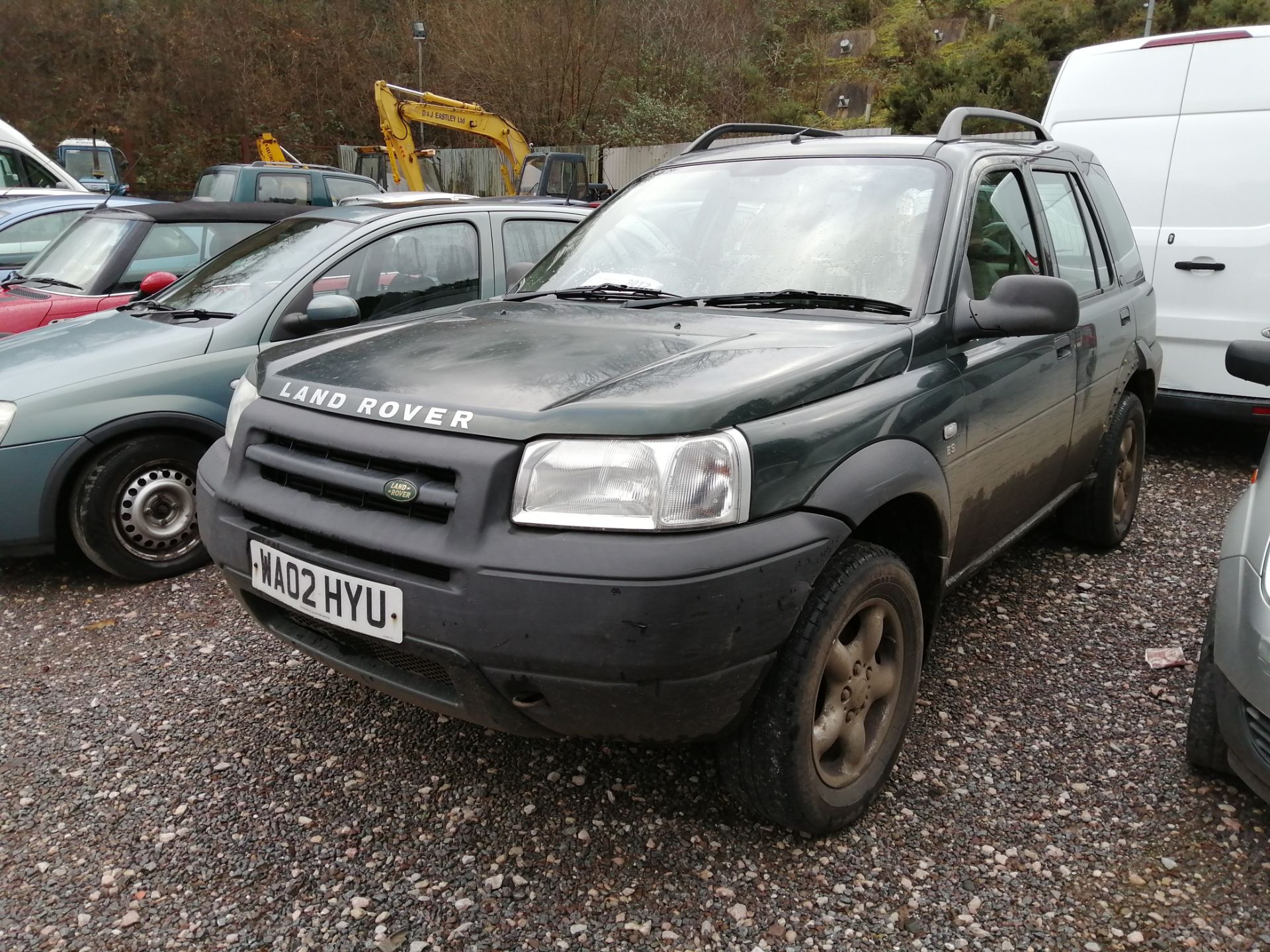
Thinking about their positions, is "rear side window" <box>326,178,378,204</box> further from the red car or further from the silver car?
the silver car

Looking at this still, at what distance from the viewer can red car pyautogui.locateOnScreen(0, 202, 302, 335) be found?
5656 mm

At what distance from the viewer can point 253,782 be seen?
2791 millimetres

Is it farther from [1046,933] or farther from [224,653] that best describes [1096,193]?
[224,653]

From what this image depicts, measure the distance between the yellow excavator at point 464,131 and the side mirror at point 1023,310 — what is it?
13.8 meters

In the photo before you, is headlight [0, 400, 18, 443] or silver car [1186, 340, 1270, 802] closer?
silver car [1186, 340, 1270, 802]

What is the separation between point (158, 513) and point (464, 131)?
14.4 meters

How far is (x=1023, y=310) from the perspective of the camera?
2.77 metres

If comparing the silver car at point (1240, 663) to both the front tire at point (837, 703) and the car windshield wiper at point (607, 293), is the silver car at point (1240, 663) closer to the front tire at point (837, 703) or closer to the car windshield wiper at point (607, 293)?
the front tire at point (837, 703)

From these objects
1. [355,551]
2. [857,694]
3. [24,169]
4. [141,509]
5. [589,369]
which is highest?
[24,169]

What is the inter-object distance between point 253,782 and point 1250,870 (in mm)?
2702

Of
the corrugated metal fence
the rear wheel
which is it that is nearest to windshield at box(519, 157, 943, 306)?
the rear wheel

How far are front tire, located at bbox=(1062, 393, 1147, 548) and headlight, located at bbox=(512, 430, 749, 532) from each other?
2.77 m

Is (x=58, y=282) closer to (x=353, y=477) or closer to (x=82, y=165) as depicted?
(x=353, y=477)

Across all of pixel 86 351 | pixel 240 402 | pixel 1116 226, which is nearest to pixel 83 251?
pixel 86 351
